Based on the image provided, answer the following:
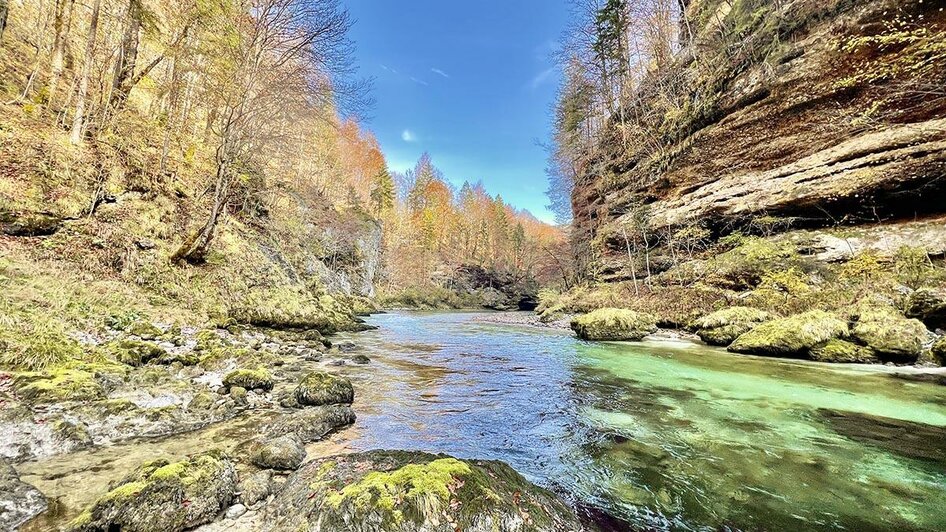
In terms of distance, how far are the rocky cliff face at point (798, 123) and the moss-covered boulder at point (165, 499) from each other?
12572 millimetres

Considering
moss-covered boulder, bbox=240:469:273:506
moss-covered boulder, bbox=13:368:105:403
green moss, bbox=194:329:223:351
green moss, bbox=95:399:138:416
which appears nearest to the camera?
moss-covered boulder, bbox=240:469:273:506

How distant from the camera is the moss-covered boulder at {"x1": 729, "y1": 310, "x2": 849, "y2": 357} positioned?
9.69 meters

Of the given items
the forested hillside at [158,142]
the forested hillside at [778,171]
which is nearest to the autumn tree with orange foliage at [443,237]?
the forested hillside at [778,171]

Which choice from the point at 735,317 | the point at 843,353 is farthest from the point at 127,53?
the point at 843,353

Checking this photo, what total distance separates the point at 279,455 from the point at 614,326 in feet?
43.5

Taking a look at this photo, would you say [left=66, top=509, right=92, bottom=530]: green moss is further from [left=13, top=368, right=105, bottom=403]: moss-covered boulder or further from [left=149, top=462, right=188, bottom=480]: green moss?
[left=13, top=368, right=105, bottom=403]: moss-covered boulder

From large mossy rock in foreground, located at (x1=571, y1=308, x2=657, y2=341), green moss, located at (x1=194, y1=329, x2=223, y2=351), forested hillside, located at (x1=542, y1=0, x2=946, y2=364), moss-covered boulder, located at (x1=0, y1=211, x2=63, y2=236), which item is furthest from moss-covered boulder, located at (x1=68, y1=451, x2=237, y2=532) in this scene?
large mossy rock in foreground, located at (x1=571, y1=308, x2=657, y2=341)

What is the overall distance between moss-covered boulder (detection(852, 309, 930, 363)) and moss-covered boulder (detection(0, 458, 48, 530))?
14.1 metres

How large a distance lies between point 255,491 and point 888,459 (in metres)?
6.32

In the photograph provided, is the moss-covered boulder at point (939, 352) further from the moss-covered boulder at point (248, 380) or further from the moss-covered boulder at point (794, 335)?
the moss-covered boulder at point (248, 380)

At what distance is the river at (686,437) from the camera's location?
3.13 m

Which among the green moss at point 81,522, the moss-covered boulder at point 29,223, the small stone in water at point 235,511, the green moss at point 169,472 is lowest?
the small stone in water at point 235,511

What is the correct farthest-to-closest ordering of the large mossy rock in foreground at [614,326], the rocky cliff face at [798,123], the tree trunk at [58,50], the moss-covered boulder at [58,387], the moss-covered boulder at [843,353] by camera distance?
the large mossy rock in foreground at [614,326] < the rocky cliff face at [798,123] < the tree trunk at [58,50] < the moss-covered boulder at [843,353] < the moss-covered boulder at [58,387]

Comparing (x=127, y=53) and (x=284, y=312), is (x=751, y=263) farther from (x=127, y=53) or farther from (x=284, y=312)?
(x=127, y=53)
